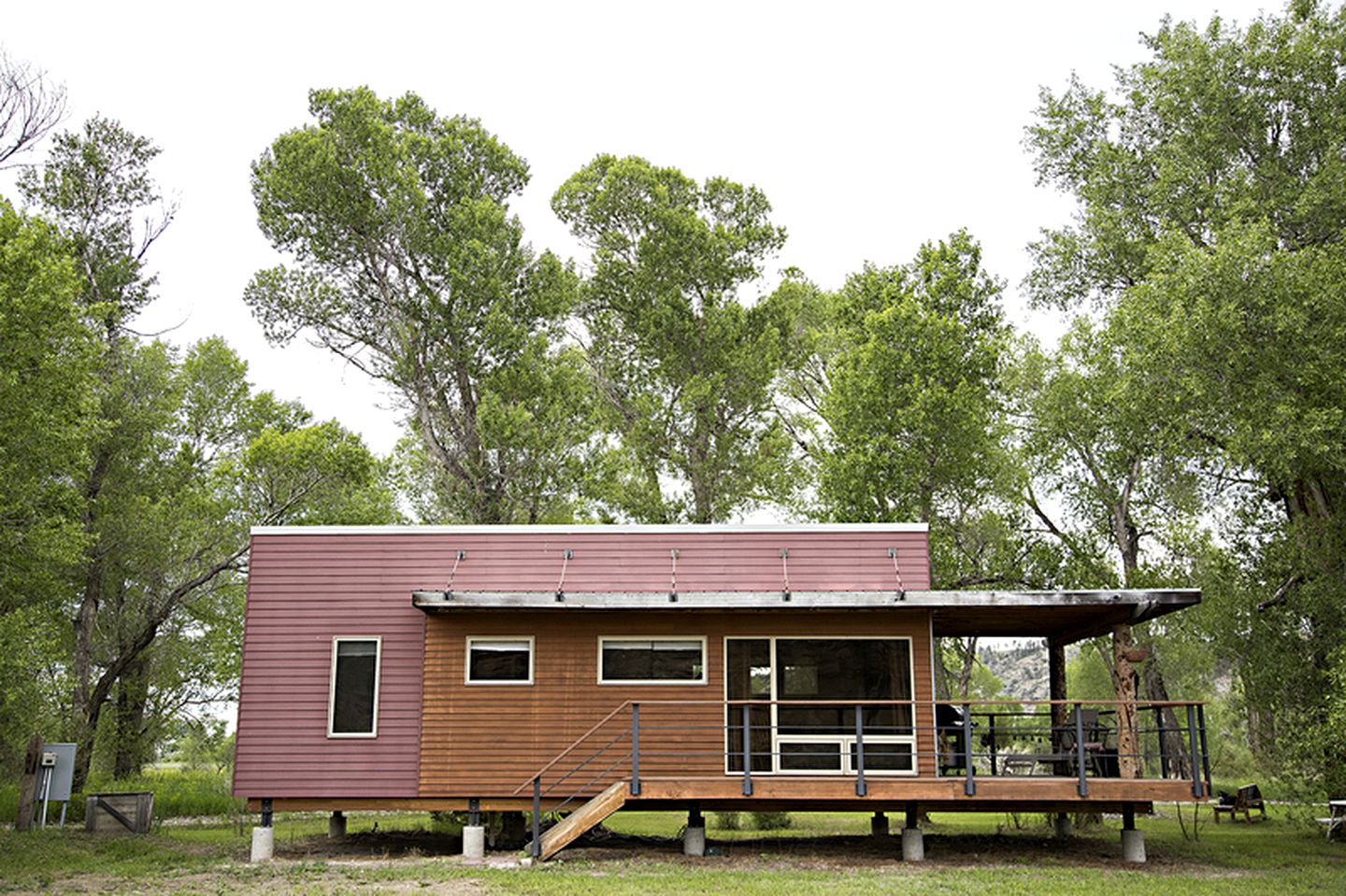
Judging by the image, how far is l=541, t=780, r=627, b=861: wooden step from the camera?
43.9 ft

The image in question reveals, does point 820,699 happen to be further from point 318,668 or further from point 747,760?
point 318,668

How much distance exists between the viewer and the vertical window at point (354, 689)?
591 inches

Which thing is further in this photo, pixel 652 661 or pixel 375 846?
pixel 375 846

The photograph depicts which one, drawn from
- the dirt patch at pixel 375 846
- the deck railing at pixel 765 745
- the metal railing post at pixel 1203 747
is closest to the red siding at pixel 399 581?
the dirt patch at pixel 375 846

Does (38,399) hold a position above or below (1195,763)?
above

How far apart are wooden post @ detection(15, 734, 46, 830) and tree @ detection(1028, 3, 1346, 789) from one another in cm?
1984

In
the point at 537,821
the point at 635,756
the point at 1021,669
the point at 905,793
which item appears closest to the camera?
the point at 905,793

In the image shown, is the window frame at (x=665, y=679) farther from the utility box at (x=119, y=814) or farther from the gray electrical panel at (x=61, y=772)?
the gray electrical panel at (x=61, y=772)

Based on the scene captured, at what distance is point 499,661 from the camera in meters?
15.2

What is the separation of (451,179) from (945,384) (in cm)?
1298

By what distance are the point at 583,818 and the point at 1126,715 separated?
271 inches

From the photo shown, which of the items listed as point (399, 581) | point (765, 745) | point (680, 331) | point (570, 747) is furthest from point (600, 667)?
point (680, 331)

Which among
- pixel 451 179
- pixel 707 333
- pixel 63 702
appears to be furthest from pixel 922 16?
pixel 63 702

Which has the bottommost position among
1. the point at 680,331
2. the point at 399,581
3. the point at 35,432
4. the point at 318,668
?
the point at 318,668
